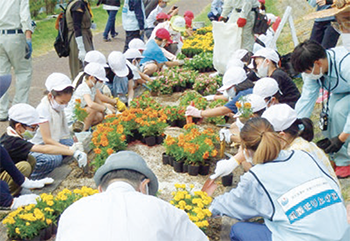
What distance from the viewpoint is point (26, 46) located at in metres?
6.14

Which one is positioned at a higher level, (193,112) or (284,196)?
(284,196)

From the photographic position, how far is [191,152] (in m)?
4.18

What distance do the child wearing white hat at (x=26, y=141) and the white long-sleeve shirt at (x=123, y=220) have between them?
2.46 metres

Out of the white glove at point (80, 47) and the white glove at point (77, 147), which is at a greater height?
the white glove at point (80, 47)

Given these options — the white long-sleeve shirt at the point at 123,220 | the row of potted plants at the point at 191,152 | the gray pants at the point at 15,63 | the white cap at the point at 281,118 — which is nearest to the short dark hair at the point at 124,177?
the white long-sleeve shirt at the point at 123,220

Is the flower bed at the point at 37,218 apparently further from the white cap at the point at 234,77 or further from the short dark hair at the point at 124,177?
the white cap at the point at 234,77

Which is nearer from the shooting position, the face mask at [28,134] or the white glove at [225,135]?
the face mask at [28,134]

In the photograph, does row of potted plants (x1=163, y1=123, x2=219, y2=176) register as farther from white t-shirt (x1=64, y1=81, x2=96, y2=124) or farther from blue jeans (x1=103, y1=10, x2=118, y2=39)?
blue jeans (x1=103, y1=10, x2=118, y2=39)

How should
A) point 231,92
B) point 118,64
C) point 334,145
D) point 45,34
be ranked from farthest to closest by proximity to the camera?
point 45,34, point 118,64, point 231,92, point 334,145

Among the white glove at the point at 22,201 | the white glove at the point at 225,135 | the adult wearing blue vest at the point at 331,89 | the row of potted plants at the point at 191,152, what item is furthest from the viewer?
the white glove at the point at 225,135

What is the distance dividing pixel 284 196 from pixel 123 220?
4.38 ft

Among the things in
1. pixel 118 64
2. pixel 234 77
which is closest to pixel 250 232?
pixel 234 77

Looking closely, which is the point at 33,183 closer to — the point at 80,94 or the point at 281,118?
the point at 80,94

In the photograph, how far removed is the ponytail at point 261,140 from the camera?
9.08ft
